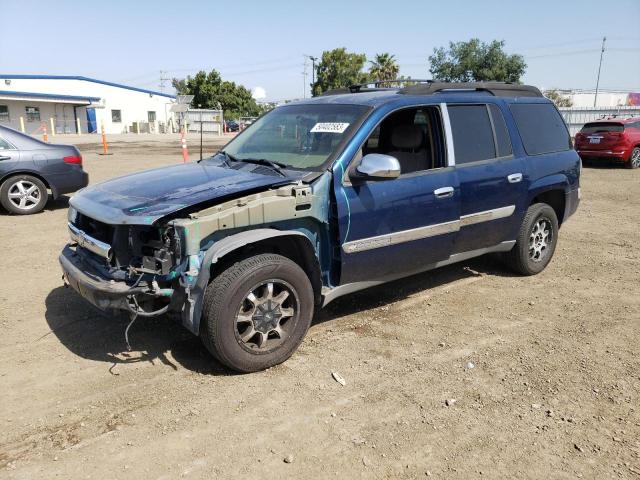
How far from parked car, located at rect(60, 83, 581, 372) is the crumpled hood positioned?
0.02m

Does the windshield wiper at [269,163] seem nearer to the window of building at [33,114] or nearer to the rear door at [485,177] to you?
the rear door at [485,177]

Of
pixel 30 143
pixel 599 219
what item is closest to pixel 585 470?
pixel 599 219

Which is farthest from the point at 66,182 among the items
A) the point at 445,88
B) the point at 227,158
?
the point at 445,88

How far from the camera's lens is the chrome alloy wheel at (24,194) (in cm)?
845

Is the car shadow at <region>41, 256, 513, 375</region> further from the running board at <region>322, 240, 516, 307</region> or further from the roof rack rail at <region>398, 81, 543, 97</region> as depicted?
the roof rack rail at <region>398, 81, 543, 97</region>

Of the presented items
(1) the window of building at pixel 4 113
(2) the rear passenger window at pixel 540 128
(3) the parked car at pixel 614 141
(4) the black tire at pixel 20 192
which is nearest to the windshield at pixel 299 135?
(2) the rear passenger window at pixel 540 128

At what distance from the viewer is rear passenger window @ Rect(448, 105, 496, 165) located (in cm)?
457

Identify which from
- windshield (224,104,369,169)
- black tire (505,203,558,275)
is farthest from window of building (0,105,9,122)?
black tire (505,203,558,275)

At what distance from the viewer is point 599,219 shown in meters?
8.76

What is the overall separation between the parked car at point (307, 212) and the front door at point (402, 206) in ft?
Result: 0.04

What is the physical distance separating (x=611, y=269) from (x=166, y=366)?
198 inches

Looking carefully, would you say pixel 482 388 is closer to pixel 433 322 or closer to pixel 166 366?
pixel 433 322

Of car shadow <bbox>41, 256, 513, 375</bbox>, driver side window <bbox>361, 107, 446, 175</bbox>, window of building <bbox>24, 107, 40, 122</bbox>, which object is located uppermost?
window of building <bbox>24, 107, 40, 122</bbox>

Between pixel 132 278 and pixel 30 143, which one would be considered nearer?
pixel 132 278
